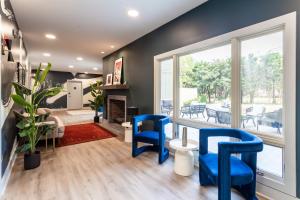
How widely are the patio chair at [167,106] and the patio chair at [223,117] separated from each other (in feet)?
3.70

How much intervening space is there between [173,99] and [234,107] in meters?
1.30

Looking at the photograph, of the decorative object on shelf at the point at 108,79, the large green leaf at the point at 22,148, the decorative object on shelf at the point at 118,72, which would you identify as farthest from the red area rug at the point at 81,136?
the decorative object on shelf at the point at 108,79

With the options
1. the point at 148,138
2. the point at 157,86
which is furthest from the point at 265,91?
the point at 157,86

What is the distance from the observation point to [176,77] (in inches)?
131

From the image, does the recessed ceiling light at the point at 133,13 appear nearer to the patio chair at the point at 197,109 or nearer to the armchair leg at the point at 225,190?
the patio chair at the point at 197,109

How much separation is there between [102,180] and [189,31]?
2790mm

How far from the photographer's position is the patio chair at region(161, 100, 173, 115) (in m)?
3.56

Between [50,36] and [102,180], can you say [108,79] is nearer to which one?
[50,36]

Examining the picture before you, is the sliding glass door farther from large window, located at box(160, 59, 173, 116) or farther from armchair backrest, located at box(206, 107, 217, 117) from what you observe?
large window, located at box(160, 59, 173, 116)

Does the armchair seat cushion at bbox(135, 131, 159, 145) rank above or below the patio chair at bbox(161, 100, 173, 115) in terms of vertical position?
below

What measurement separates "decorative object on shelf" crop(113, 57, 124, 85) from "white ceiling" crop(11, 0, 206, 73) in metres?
0.71

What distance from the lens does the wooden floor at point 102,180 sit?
77.4 inches

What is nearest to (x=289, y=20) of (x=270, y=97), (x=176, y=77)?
(x=270, y=97)

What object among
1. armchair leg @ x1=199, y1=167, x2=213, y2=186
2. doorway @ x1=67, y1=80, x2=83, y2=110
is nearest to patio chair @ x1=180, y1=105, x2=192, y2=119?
armchair leg @ x1=199, y1=167, x2=213, y2=186
